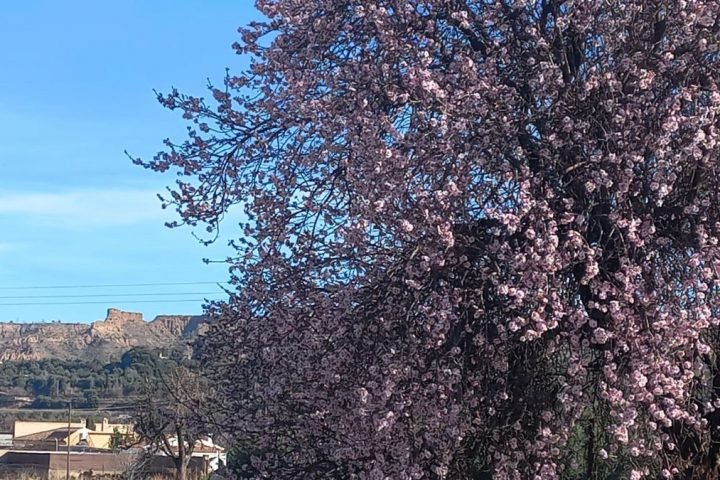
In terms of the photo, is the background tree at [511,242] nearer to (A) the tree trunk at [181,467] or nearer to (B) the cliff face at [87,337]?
(A) the tree trunk at [181,467]

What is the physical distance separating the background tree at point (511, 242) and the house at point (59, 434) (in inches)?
2117

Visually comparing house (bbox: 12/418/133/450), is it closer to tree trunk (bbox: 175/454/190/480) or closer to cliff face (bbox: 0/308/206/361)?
tree trunk (bbox: 175/454/190/480)

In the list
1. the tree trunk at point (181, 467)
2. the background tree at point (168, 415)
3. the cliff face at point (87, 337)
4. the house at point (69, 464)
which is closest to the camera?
the background tree at point (168, 415)

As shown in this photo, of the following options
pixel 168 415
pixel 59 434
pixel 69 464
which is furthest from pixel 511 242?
pixel 59 434

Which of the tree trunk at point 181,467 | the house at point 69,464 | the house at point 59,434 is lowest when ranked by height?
the tree trunk at point 181,467

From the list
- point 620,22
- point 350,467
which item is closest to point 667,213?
point 620,22

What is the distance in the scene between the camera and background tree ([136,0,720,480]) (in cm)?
868

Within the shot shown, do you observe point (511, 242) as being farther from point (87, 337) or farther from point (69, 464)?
point (87, 337)

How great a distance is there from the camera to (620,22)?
937 cm

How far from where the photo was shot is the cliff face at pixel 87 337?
105625 mm

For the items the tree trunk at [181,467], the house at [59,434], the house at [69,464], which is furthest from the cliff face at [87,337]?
the tree trunk at [181,467]

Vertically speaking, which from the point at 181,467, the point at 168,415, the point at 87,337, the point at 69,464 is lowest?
the point at 168,415

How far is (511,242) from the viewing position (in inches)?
352

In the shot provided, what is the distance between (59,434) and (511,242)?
62538 millimetres
